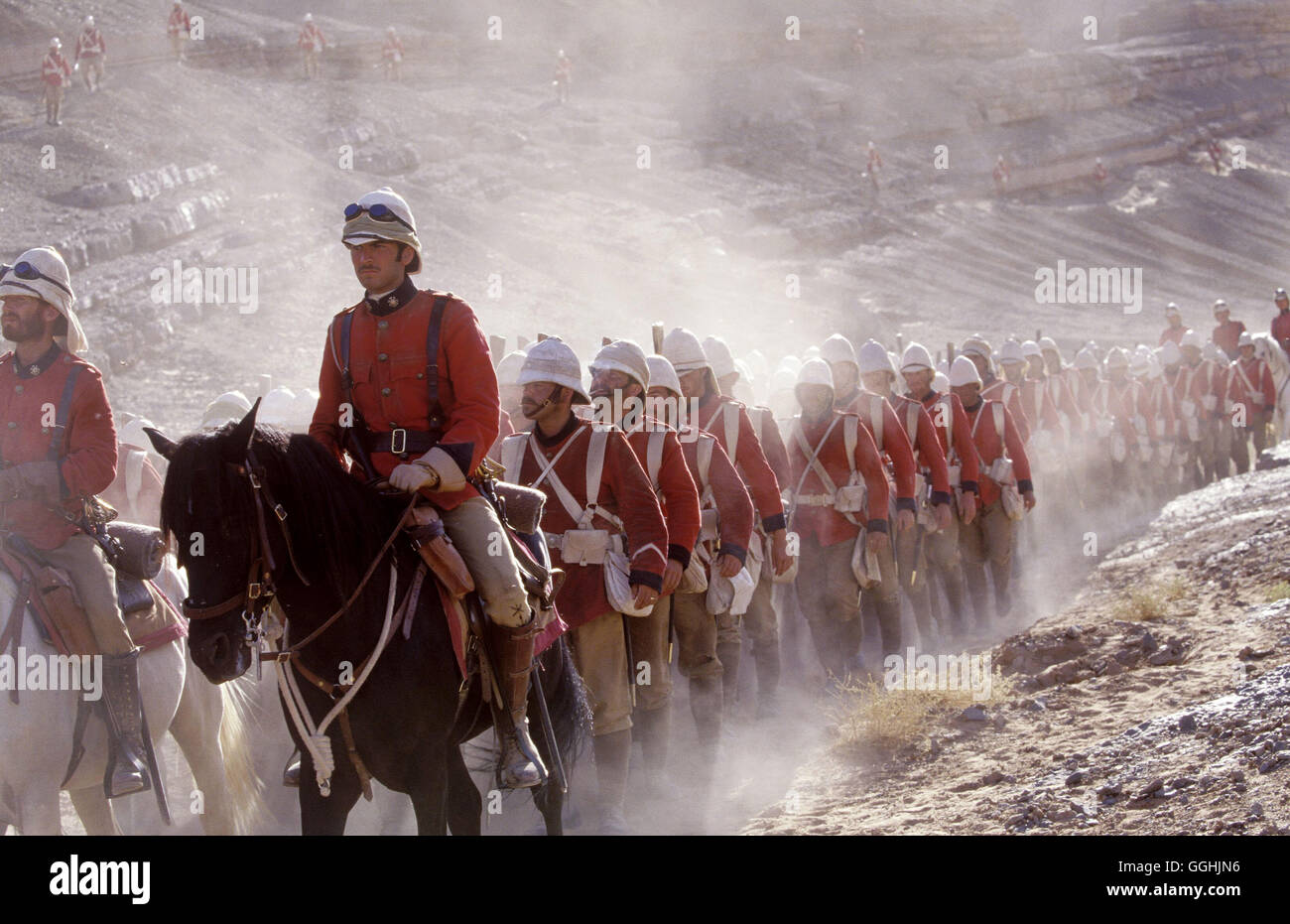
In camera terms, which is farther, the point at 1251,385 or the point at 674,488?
the point at 1251,385

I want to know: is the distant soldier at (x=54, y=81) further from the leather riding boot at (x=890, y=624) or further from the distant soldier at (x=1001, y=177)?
the distant soldier at (x=1001, y=177)

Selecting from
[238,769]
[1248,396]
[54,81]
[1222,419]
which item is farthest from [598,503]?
[54,81]

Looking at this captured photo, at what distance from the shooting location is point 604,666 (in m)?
7.96

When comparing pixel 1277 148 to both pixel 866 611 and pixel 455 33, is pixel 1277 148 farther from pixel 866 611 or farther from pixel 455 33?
pixel 866 611

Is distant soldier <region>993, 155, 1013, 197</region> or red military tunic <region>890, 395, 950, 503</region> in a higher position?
distant soldier <region>993, 155, 1013, 197</region>

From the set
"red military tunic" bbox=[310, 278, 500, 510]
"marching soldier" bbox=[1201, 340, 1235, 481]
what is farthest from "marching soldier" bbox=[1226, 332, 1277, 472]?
"red military tunic" bbox=[310, 278, 500, 510]

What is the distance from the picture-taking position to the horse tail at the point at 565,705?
7.04m

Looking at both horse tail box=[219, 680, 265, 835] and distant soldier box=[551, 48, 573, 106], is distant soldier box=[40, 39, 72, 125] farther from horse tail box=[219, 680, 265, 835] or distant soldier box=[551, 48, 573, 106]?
horse tail box=[219, 680, 265, 835]

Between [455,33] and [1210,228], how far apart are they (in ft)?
114

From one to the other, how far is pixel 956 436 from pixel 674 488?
6.43 m

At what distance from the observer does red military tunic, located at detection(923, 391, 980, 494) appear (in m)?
13.9

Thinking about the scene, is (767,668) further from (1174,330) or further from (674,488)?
(1174,330)

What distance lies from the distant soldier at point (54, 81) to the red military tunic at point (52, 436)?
96.4 feet

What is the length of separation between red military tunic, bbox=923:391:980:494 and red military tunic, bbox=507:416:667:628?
6.64 meters
